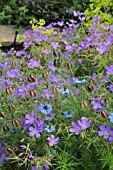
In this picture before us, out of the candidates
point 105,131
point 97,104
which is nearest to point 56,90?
point 97,104

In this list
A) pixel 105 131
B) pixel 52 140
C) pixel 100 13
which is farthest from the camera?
pixel 100 13

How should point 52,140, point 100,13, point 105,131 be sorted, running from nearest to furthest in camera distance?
point 105,131 → point 52,140 → point 100,13

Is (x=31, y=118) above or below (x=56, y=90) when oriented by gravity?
below

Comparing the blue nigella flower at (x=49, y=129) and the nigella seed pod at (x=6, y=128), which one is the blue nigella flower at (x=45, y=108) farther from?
the nigella seed pod at (x=6, y=128)

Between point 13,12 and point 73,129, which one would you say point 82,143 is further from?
point 13,12

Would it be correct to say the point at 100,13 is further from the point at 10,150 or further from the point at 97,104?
the point at 10,150

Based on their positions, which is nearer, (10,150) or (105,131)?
(105,131)

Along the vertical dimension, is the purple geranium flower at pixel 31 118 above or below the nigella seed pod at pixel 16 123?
above

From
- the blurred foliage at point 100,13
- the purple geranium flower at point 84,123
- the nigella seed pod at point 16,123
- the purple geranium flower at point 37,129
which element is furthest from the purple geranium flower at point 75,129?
the blurred foliage at point 100,13

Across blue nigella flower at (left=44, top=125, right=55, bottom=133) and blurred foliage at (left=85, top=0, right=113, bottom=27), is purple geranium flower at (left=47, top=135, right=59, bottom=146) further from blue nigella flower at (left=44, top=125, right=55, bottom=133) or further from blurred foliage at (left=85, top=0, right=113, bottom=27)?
blurred foliage at (left=85, top=0, right=113, bottom=27)
